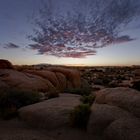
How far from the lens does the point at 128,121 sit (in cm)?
870

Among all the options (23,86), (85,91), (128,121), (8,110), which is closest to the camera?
(128,121)

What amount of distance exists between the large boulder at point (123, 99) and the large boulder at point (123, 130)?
3.38ft

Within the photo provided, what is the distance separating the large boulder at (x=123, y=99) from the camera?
10000 millimetres

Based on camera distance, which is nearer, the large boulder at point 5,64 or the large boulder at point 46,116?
the large boulder at point 46,116

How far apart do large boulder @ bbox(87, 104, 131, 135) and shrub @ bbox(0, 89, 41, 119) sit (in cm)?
502

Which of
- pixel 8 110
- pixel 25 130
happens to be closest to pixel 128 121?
pixel 25 130

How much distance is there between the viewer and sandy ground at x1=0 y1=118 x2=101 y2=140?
8.90m

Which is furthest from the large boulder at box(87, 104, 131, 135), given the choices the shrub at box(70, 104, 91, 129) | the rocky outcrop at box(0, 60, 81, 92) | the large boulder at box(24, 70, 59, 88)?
the large boulder at box(24, 70, 59, 88)

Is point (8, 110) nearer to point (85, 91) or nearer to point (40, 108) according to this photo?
point (40, 108)

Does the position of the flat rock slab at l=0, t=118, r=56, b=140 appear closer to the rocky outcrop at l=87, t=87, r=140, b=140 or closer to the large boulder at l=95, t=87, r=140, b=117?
the rocky outcrop at l=87, t=87, r=140, b=140

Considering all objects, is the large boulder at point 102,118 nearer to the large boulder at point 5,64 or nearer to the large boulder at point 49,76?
the large boulder at point 49,76

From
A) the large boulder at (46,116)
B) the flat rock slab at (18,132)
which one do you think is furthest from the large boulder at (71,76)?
the flat rock slab at (18,132)

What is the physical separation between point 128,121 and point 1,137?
5.22 metres

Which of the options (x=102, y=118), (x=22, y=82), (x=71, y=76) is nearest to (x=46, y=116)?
(x=102, y=118)
